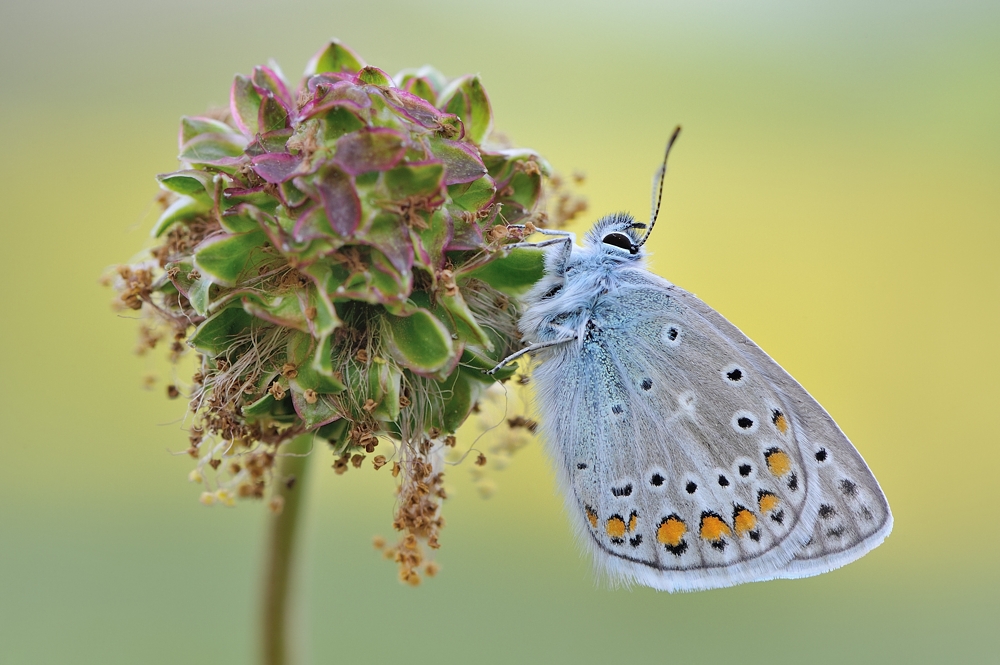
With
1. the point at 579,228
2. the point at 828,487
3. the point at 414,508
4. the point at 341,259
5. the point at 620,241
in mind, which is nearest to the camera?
the point at 341,259

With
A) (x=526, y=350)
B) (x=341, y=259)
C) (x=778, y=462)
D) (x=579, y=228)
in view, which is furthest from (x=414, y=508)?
(x=579, y=228)

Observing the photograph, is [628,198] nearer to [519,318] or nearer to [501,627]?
[501,627]

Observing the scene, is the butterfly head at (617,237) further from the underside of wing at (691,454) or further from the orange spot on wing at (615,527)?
the orange spot on wing at (615,527)

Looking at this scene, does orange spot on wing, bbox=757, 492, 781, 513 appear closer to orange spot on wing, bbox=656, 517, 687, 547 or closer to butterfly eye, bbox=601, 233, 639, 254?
orange spot on wing, bbox=656, 517, 687, 547

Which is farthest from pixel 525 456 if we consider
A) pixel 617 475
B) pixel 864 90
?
pixel 864 90

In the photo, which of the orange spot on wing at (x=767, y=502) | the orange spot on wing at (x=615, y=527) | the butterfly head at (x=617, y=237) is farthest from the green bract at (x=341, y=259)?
the orange spot on wing at (x=767, y=502)

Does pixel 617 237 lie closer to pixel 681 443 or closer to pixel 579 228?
pixel 681 443

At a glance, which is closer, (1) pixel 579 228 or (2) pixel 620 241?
(2) pixel 620 241
